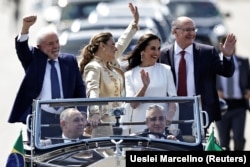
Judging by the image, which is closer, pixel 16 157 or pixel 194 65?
pixel 16 157

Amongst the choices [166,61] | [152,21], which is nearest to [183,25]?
[166,61]

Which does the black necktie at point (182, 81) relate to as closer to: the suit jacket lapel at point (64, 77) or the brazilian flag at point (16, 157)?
the suit jacket lapel at point (64, 77)

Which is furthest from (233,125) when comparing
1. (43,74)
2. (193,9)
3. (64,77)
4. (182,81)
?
(193,9)

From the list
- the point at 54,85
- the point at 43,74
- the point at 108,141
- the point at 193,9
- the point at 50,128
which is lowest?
the point at 108,141

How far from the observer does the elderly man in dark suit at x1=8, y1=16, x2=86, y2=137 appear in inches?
455

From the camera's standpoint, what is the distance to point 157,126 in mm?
10516

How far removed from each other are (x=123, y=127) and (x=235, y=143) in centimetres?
525

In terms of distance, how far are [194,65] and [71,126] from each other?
2.16m

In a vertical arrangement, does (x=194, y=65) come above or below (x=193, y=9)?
below

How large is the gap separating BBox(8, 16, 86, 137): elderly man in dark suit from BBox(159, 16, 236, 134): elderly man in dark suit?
3.41 ft

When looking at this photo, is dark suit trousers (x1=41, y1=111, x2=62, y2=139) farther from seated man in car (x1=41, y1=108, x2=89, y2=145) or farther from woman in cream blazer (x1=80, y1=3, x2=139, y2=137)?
woman in cream blazer (x1=80, y1=3, x2=139, y2=137)

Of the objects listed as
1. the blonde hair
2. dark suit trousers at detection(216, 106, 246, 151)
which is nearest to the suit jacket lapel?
the blonde hair

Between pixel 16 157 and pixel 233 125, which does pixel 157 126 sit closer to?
pixel 16 157

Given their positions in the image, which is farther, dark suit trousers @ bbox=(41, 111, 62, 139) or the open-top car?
dark suit trousers @ bbox=(41, 111, 62, 139)
